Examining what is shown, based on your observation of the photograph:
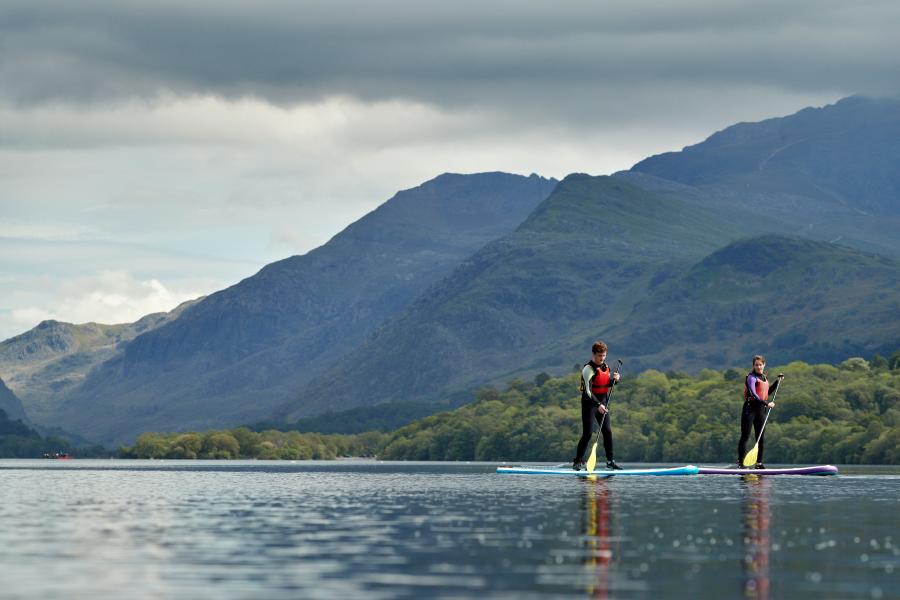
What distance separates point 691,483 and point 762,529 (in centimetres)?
2995

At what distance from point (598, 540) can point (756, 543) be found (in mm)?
3498

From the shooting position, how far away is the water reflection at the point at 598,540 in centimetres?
2823

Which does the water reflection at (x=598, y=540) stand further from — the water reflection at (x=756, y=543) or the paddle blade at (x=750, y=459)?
the paddle blade at (x=750, y=459)

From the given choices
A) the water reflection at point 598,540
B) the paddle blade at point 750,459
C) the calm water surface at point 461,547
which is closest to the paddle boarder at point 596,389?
the water reflection at point 598,540

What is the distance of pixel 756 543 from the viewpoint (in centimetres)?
3622

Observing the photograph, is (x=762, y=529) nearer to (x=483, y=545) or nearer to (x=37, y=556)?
(x=483, y=545)

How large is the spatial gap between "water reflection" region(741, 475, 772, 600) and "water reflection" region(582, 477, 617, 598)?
2.50m

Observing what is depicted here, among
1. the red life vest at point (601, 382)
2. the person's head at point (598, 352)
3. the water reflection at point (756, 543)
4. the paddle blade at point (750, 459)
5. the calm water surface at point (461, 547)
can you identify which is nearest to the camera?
the calm water surface at point (461, 547)

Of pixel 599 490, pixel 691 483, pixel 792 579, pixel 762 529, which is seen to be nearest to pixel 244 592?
pixel 792 579

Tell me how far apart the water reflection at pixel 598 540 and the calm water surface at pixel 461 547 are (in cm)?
6

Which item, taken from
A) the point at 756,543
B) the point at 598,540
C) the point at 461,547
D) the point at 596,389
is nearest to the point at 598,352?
the point at 596,389

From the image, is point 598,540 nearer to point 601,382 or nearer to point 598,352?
point 598,352

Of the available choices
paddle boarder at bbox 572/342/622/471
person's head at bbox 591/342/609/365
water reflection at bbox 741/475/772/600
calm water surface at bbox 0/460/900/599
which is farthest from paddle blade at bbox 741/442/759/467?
calm water surface at bbox 0/460/900/599

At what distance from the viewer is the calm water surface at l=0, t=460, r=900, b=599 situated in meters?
27.7
